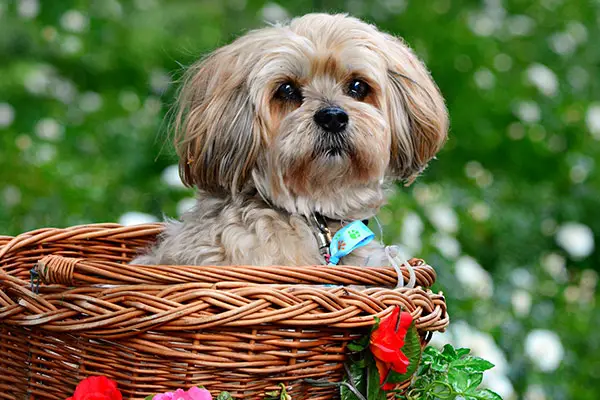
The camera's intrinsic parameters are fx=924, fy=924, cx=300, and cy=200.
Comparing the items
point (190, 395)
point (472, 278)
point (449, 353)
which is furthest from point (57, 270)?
point (472, 278)

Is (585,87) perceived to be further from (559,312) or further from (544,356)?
(544,356)

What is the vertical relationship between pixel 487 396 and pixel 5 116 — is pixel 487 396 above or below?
above

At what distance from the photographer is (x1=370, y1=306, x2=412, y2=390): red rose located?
224 centimetres

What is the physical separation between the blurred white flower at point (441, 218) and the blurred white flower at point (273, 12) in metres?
1.83

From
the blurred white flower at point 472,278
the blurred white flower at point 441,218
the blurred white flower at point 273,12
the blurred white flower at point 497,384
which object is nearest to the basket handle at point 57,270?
the blurred white flower at point 497,384

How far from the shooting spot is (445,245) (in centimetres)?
474

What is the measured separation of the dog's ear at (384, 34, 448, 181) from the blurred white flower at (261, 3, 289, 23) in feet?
9.91

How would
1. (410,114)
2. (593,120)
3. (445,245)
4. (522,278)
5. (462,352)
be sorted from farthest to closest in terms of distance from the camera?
(593,120) → (522,278) → (445,245) → (410,114) → (462,352)

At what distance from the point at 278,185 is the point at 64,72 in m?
4.53

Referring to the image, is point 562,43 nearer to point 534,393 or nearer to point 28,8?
point 534,393

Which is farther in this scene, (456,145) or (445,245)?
(456,145)

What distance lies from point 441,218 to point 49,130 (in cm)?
254

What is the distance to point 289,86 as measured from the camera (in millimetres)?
2928

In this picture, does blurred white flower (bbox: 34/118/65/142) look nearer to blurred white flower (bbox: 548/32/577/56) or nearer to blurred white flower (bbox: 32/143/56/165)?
blurred white flower (bbox: 32/143/56/165)
